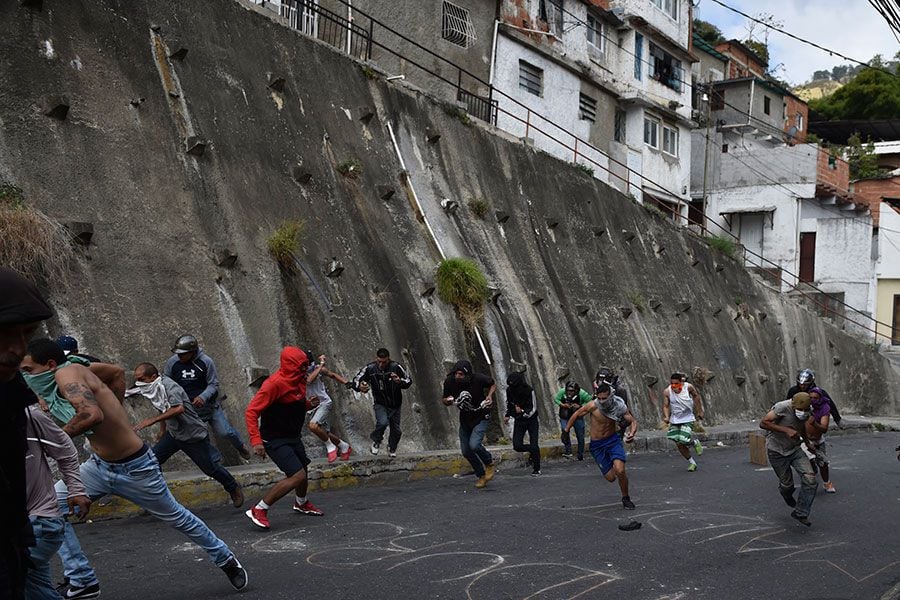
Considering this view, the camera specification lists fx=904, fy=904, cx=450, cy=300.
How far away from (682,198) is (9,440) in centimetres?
3486

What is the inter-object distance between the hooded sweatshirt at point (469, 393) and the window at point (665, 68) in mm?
25514

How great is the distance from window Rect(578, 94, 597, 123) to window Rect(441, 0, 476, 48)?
19.8 feet

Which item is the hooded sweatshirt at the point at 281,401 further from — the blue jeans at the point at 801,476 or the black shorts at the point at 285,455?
the blue jeans at the point at 801,476

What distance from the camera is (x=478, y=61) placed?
2669cm

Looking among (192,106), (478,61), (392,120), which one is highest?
(478,61)

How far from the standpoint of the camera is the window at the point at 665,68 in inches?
1383

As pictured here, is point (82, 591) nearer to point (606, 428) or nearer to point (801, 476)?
point (606, 428)

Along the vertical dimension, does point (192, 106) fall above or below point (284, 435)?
above

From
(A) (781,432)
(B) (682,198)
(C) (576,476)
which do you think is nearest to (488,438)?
(C) (576,476)

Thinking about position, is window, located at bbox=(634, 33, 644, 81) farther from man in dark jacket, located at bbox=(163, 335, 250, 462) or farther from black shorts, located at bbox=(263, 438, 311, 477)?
black shorts, located at bbox=(263, 438, 311, 477)

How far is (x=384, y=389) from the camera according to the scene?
12.8 metres

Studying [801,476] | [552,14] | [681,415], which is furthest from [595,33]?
[801,476]

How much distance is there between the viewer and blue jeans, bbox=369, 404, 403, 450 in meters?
12.9

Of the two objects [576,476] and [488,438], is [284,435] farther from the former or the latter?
[488,438]
